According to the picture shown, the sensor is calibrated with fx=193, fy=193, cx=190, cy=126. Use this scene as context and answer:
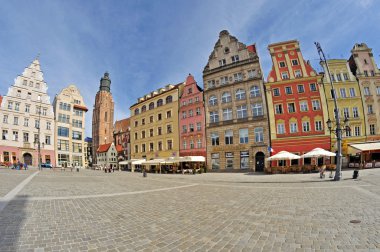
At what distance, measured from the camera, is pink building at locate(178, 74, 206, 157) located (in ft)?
117

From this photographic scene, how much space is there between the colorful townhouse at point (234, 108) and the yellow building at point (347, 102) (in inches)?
355

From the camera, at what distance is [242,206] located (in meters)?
7.34

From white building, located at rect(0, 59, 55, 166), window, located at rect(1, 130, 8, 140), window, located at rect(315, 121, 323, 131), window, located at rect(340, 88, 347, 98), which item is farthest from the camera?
white building, located at rect(0, 59, 55, 166)

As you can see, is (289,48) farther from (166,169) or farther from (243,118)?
(166,169)

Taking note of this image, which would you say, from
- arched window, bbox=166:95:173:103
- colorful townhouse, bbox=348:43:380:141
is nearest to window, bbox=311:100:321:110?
colorful townhouse, bbox=348:43:380:141

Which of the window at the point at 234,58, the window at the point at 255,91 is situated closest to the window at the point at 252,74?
the window at the point at 255,91

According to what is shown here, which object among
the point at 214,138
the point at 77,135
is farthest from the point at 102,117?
the point at 214,138

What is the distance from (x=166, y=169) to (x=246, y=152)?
599 inches

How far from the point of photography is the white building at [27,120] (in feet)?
133

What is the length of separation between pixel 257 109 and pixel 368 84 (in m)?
15.8

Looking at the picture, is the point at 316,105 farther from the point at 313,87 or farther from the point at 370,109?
the point at 370,109

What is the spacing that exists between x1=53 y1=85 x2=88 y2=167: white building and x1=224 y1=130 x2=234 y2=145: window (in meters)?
41.1

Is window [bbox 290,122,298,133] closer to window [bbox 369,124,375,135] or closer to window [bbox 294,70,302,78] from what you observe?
window [bbox 294,70,302,78]

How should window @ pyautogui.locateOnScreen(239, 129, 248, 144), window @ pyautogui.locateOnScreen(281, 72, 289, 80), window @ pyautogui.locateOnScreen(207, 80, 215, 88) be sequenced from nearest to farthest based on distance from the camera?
1. window @ pyautogui.locateOnScreen(281, 72, 289, 80)
2. window @ pyautogui.locateOnScreen(239, 129, 248, 144)
3. window @ pyautogui.locateOnScreen(207, 80, 215, 88)
